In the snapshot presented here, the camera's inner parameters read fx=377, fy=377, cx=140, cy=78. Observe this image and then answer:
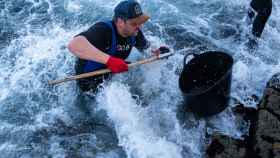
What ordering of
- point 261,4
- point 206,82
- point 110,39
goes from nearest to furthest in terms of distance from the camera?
point 110,39, point 206,82, point 261,4

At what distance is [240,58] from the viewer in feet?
20.9

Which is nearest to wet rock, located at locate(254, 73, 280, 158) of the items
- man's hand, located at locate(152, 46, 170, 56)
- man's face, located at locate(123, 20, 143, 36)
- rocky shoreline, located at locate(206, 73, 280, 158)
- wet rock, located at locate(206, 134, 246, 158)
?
rocky shoreline, located at locate(206, 73, 280, 158)

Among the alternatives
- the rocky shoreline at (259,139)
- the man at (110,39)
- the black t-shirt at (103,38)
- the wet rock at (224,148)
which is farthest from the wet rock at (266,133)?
the black t-shirt at (103,38)

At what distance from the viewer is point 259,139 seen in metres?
4.44

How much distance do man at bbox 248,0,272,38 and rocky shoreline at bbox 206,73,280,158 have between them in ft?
5.54

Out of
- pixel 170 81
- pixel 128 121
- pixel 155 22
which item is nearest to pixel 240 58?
pixel 170 81

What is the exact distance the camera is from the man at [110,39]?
403cm

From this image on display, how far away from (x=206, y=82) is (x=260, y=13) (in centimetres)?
184

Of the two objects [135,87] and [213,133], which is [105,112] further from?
[213,133]

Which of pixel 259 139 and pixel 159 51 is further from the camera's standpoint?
pixel 159 51

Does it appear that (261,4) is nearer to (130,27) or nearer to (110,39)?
(130,27)

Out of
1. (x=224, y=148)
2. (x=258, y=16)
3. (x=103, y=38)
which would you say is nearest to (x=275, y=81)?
(x=258, y=16)

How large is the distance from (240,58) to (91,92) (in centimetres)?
272

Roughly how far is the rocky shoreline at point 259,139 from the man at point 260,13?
1688 mm
